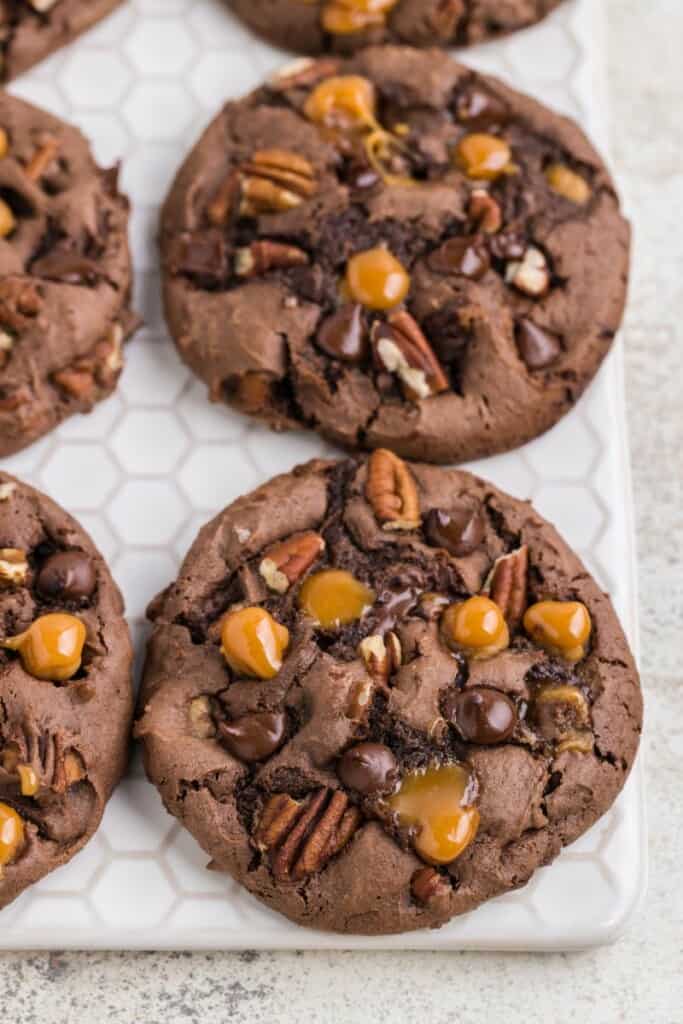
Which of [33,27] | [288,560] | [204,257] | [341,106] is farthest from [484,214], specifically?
[33,27]

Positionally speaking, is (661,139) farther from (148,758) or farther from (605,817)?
(148,758)

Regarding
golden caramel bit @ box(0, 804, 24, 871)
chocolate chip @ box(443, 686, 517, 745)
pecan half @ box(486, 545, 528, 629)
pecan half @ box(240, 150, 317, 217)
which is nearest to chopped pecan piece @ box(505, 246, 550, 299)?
pecan half @ box(240, 150, 317, 217)

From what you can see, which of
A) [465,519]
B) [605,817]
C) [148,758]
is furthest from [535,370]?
[148,758]

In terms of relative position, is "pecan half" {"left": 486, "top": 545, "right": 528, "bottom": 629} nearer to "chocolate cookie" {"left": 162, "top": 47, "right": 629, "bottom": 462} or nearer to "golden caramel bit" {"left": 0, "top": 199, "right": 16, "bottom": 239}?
"chocolate cookie" {"left": 162, "top": 47, "right": 629, "bottom": 462}

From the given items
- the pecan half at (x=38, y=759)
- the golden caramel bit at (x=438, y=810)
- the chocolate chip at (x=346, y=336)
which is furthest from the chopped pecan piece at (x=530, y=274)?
the pecan half at (x=38, y=759)

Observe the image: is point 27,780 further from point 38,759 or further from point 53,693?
point 53,693

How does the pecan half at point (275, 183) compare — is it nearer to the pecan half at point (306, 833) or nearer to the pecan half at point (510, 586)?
the pecan half at point (510, 586)
